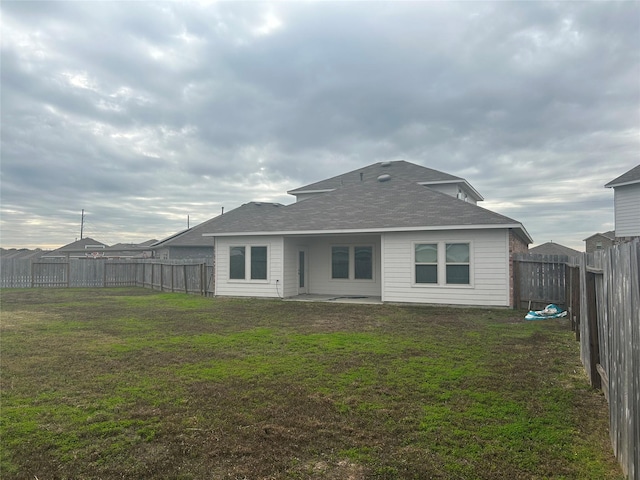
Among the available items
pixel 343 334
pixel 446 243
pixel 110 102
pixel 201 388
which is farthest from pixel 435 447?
pixel 110 102

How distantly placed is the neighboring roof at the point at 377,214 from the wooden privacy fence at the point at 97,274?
5439 mm

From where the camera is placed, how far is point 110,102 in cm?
1677

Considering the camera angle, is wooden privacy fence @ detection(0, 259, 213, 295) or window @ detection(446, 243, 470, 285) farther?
wooden privacy fence @ detection(0, 259, 213, 295)

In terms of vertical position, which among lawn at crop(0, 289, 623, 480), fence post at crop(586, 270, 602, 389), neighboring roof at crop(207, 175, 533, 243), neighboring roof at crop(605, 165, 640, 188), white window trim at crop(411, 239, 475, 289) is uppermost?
neighboring roof at crop(605, 165, 640, 188)

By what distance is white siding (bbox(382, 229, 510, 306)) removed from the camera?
1372 centimetres

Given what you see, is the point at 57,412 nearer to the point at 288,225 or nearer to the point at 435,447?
the point at 435,447

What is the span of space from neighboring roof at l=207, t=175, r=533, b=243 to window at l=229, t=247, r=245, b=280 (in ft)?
2.91

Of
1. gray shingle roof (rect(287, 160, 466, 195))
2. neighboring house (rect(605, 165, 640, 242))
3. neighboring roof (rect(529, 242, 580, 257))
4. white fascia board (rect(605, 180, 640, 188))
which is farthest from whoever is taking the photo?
neighboring roof (rect(529, 242, 580, 257))

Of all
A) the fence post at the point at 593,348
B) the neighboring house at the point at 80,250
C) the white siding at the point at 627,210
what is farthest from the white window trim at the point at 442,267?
the neighboring house at the point at 80,250

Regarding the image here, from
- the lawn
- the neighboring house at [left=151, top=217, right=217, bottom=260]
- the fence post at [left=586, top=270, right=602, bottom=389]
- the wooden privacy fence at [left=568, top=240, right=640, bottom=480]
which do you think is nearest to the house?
the lawn

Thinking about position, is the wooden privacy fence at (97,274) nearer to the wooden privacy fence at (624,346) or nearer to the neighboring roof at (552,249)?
the wooden privacy fence at (624,346)

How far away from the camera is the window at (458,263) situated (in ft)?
46.4

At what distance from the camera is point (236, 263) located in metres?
18.1

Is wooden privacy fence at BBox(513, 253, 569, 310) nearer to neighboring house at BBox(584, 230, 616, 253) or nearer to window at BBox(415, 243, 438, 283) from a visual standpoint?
window at BBox(415, 243, 438, 283)
